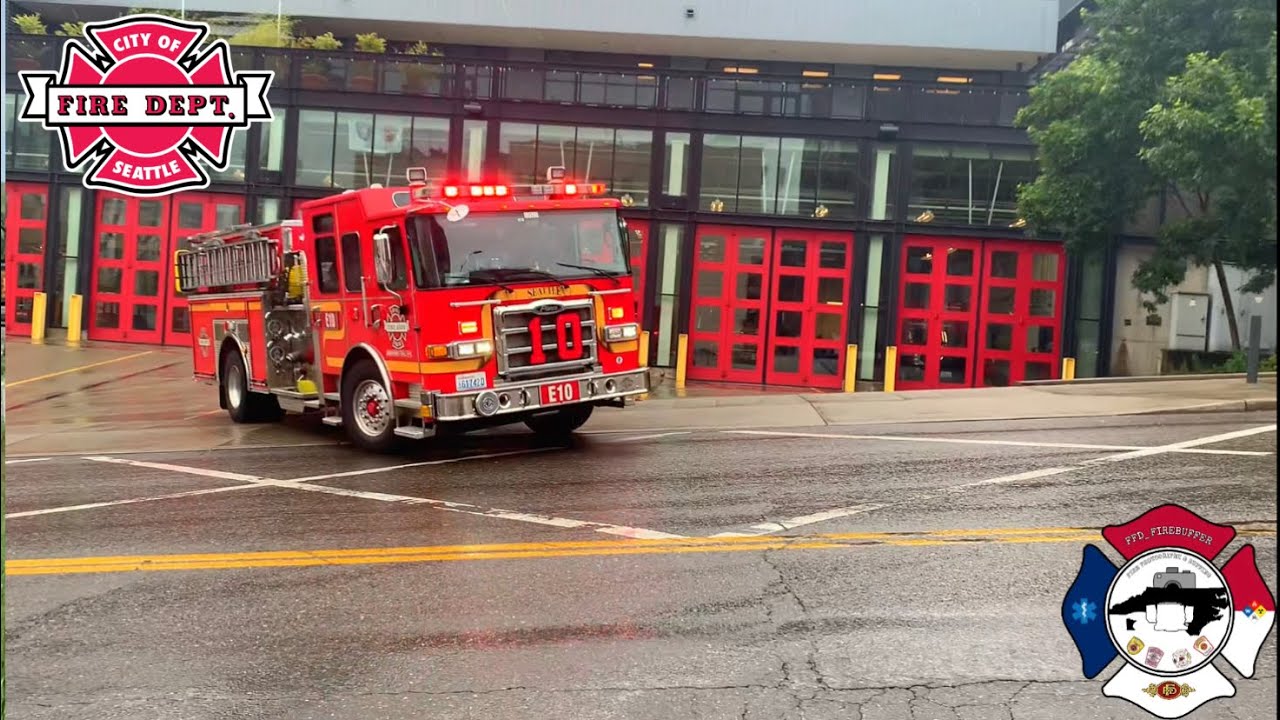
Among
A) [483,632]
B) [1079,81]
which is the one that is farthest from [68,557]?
[1079,81]

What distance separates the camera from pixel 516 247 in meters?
11.5

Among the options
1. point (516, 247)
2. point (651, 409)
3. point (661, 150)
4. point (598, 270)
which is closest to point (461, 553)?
point (516, 247)

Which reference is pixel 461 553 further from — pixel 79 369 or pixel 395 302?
pixel 79 369

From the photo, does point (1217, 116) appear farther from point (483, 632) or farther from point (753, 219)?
point (753, 219)

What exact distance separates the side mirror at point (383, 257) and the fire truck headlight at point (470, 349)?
1.00 meters

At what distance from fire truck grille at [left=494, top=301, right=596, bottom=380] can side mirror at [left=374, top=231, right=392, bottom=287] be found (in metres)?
1.14

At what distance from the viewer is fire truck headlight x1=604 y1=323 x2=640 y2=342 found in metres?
11.8

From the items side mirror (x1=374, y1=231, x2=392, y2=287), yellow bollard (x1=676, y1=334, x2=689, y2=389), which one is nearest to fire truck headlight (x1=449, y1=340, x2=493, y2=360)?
side mirror (x1=374, y1=231, x2=392, y2=287)

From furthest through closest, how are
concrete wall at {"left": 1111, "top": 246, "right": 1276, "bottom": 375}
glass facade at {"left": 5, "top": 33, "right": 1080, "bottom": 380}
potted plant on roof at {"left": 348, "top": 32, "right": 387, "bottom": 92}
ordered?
potted plant on roof at {"left": 348, "top": 32, "right": 387, "bottom": 92} < glass facade at {"left": 5, "top": 33, "right": 1080, "bottom": 380} < concrete wall at {"left": 1111, "top": 246, "right": 1276, "bottom": 375}

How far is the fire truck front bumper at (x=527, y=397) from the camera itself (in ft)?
36.0

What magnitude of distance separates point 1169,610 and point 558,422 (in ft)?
38.4

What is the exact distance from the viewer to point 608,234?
12.1 meters

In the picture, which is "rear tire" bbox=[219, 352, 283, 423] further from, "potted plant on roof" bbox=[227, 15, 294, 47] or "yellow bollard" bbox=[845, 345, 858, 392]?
"yellow bollard" bbox=[845, 345, 858, 392]

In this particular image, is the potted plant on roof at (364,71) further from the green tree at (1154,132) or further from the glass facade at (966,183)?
the green tree at (1154,132)
